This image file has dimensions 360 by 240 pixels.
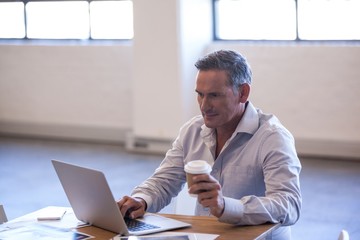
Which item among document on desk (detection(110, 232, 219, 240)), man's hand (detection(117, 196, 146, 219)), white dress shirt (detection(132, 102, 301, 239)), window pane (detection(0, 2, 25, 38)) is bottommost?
document on desk (detection(110, 232, 219, 240))

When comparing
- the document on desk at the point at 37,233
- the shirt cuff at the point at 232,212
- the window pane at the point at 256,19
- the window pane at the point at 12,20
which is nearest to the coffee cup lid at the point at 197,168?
the shirt cuff at the point at 232,212

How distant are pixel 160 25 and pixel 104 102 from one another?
59.5 inches

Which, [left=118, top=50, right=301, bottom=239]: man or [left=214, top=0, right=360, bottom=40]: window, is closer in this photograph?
[left=118, top=50, right=301, bottom=239]: man

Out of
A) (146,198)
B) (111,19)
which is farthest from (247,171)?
(111,19)

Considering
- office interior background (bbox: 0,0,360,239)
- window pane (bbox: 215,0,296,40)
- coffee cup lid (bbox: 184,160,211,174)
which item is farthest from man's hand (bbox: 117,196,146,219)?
window pane (bbox: 215,0,296,40)

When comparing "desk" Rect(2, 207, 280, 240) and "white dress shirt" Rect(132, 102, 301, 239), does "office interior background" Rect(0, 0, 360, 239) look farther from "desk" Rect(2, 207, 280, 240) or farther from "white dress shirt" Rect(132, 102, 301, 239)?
"desk" Rect(2, 207, 280, 240)

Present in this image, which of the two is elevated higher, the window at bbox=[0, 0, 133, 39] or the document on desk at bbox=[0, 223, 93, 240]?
the window at bbox=[0, 0, 133, 39]

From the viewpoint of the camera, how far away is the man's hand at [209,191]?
2785 millimetres

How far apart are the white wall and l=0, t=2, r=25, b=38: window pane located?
264mm

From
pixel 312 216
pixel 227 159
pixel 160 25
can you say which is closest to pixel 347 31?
pixel 160 25

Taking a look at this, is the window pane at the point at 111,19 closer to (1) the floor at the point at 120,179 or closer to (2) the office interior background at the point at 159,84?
(2) the office interior background at the point at 159,84

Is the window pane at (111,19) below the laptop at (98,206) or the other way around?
the other way around

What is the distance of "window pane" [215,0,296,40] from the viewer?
7996 millimetres

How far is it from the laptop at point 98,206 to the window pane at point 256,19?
5128mm
